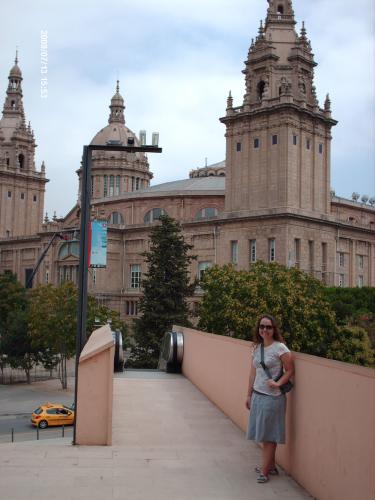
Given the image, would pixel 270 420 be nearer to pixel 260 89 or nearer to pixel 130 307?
pixel 260 89

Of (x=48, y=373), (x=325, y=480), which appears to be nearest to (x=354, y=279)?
(x=48, y=373)

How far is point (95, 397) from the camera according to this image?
10.4 metres

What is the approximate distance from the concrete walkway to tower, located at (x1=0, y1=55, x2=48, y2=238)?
92.7m

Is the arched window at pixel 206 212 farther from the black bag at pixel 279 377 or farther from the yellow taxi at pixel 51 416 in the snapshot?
the black bag at pixel 279 377

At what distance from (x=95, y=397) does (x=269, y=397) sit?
295cm

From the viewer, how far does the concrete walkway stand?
7.91m

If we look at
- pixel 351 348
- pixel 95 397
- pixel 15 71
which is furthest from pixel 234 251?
pixel 15 71

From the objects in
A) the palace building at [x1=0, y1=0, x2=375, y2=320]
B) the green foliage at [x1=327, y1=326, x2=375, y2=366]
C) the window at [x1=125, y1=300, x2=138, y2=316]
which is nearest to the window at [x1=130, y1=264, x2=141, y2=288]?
the palace building at [x1=0, y1=0, x2=375, y2=320]

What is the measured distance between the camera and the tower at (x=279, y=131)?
203 ft

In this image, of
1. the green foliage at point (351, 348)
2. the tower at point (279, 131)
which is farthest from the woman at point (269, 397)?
the tower at point (279, 131)

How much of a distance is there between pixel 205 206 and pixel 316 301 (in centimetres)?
3908

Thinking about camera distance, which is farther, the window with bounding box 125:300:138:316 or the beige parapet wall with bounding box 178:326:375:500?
the window with bounding box 125:300:138:316

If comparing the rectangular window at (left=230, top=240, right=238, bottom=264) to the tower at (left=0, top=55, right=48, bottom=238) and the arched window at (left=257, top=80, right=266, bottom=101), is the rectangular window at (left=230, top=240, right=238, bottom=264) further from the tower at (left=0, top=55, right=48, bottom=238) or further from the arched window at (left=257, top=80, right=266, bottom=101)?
the tower at (left=0, top=55, right=48, bottom=238)

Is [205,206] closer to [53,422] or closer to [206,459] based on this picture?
[53,422]
